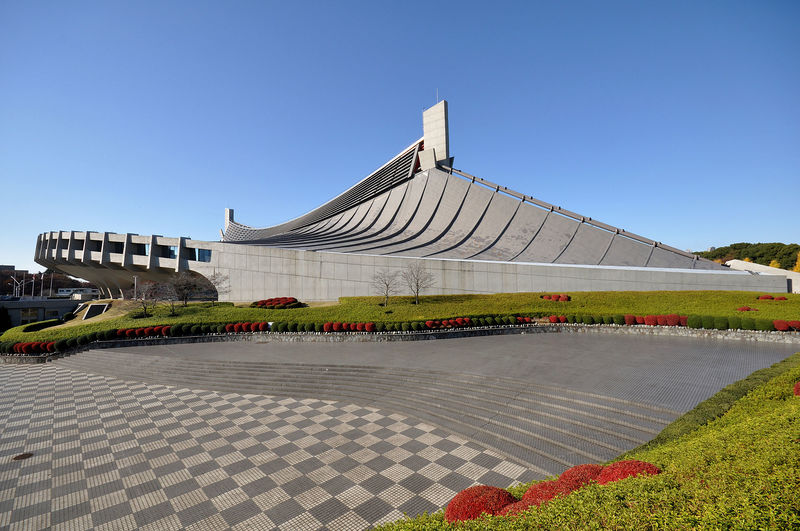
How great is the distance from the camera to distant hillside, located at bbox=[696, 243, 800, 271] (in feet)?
183

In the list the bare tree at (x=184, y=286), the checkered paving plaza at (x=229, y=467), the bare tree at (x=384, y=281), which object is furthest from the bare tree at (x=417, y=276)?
the bare tree at (x=184, y=286)

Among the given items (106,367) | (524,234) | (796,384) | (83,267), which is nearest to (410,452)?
(796,384)

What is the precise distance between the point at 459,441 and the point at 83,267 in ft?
171

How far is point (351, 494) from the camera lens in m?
5.62

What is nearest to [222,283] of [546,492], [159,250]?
[159,250]

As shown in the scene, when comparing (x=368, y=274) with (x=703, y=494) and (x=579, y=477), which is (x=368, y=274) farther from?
(x=703, y=494)

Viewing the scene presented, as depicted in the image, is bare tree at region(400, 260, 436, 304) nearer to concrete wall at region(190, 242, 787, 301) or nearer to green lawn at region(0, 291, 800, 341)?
concrete wall at region(190, 242, 787, 301)

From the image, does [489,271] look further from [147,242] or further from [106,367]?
[147,242]

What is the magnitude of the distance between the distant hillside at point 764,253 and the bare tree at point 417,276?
66155 mm

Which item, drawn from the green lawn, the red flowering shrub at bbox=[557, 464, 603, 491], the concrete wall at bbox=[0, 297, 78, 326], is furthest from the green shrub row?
the concrete wall at bbox=[0, 297, 78, 326]

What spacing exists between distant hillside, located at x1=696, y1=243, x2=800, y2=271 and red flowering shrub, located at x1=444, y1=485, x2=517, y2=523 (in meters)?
77.4

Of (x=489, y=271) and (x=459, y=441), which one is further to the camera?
(x=489, y=271)

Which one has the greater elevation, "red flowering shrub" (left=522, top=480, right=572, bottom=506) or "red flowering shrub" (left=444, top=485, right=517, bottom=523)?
"red flowering shrub" (left=522, top=480, right=572, bottom=506)

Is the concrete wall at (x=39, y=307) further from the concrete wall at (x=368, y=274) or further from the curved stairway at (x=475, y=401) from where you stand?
the curved stairway at (x=475, y=401)
